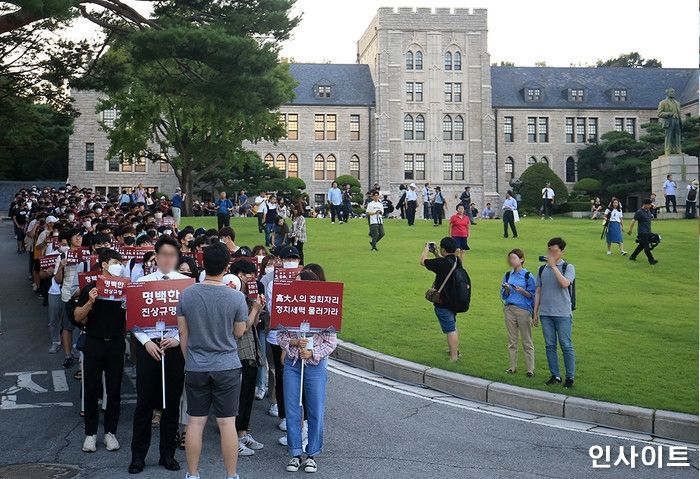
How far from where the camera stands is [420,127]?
227ft

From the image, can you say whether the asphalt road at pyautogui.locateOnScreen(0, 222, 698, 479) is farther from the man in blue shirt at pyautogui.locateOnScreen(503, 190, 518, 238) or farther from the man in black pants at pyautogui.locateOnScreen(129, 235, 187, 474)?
the man in blue shirt at pyautogui.locateOnScreen(503, 190, 518, 238)

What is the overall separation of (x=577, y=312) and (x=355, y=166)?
54.1 m

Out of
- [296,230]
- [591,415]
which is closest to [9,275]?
[296,230]

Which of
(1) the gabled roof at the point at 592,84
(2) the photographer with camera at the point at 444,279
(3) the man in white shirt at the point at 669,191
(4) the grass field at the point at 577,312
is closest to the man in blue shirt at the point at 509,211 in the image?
(4) the grass field at the point at 577,312

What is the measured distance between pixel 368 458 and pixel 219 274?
8.30 ft

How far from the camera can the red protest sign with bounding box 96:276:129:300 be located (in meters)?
7.48

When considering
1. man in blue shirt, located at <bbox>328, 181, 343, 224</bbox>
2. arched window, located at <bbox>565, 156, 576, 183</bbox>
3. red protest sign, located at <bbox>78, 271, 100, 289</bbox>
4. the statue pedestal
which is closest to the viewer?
red protest sign, located at <bbox>78, 271, 100, 289</bbox>

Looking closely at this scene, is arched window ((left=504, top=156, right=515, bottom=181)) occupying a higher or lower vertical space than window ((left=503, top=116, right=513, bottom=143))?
lower

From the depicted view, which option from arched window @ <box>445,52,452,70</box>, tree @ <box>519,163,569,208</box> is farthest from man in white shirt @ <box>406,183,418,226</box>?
arched window @ <box>445,52,452,70</box>

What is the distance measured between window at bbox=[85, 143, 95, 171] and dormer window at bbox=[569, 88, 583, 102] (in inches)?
1745

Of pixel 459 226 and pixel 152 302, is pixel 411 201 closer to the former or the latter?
pixel 459 226

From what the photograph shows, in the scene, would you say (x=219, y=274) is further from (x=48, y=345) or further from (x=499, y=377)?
(x=48, y=345)

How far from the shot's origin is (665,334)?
13.5 m

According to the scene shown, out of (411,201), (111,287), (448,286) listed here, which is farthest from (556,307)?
(411,201)
